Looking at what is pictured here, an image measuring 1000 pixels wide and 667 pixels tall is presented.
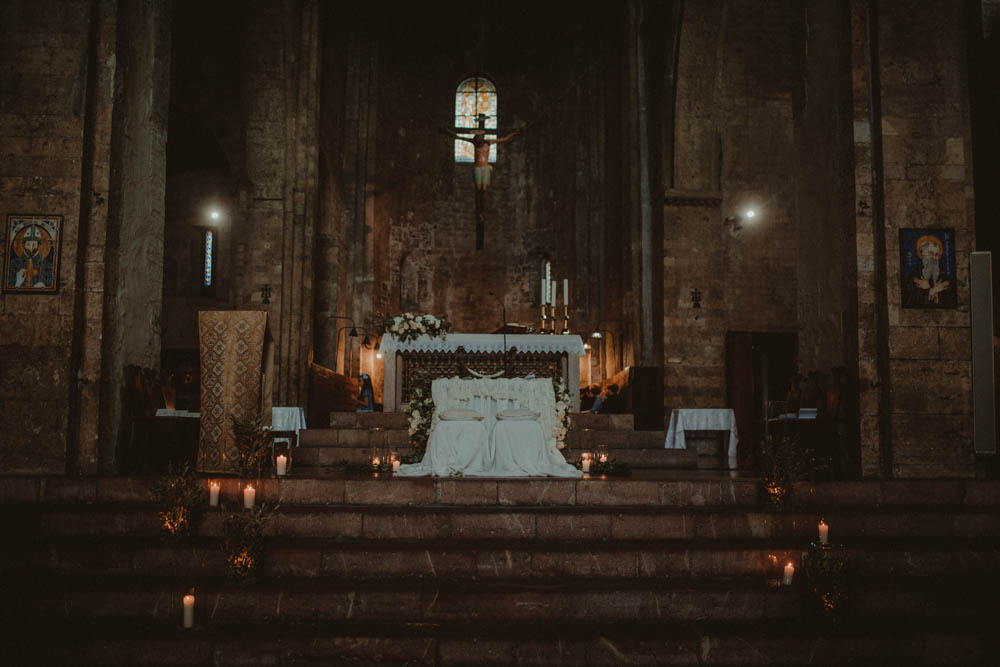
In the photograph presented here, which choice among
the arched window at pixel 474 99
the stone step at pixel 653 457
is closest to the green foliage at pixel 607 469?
the stone step at pixel 653 457

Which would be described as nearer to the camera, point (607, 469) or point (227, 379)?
point (227, 379)

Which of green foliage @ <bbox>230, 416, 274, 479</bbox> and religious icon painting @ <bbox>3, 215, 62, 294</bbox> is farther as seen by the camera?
religious icon painting @ <bbox>3, 215, 62, 294</bbox>

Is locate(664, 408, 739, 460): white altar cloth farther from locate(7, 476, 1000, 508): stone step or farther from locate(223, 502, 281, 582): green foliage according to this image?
locate(223, 502, 281, 582): green foliage

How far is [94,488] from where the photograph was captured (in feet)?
23.0

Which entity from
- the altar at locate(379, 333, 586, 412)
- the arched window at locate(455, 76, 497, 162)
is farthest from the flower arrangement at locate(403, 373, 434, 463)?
the arched window at locate(455, 76, 497, 162)

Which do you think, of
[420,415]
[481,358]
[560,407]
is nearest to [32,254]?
[420,415]

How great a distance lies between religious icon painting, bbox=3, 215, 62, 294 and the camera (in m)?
7.93

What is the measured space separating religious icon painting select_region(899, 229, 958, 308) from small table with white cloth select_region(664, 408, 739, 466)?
4.48 m

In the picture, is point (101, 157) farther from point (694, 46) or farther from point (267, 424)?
point (694, 46)

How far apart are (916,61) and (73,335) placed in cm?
844

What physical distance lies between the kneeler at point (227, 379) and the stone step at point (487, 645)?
261 centimetres

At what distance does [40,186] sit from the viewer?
802 centimetres

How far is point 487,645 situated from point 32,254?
564 cm

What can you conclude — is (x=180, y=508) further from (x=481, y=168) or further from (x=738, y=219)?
(x=738, y=219)
